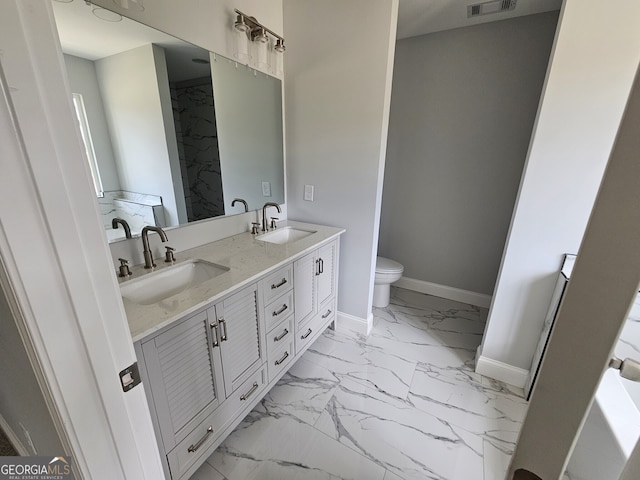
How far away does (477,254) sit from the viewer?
2701mm

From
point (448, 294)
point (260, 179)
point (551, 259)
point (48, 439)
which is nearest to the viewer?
point (48, 439)

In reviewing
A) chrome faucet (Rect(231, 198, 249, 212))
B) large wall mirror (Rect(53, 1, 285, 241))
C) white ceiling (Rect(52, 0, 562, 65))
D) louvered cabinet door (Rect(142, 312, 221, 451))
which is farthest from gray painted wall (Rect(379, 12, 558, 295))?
louvered cabinet door (Rect(142, 312, 221, 451))

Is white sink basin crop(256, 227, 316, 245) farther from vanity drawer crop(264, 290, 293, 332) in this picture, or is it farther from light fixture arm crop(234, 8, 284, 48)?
light fixture arm crop(234, 8, 284, 48)

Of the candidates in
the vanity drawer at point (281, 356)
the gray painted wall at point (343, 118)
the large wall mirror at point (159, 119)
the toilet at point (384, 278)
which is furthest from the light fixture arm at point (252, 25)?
the toilet at point (384, 278)

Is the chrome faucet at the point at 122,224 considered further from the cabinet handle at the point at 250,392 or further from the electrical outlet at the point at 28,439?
the cabinet handle at the point at 250,392

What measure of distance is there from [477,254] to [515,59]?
1.66 meters

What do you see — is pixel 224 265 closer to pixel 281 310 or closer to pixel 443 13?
pixel 281 310

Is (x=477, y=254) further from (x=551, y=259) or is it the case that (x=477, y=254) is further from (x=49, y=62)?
(x=49, y=62)

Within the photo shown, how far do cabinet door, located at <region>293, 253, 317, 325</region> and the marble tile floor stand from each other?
0.42 metres

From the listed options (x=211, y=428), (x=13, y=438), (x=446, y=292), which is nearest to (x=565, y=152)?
(x=446, y=292)

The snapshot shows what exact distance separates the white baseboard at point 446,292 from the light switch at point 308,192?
157cm

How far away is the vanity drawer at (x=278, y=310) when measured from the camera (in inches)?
58.6

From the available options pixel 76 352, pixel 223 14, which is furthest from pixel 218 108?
pixel 76 352

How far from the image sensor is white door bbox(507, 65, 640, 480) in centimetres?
36
